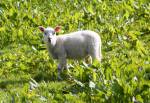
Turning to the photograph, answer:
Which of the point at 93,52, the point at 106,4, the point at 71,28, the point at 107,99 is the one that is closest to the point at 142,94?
the point at 107,99

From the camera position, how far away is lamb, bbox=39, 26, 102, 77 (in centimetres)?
1026

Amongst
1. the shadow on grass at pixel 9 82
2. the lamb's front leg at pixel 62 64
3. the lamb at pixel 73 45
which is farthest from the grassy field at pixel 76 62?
the lamb at pixel 73 45

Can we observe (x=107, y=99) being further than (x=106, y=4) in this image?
No

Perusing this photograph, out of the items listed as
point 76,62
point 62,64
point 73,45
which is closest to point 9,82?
point 62,64

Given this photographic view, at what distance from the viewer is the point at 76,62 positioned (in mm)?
10898

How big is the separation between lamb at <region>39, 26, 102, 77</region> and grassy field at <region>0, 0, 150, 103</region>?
24 centimetres


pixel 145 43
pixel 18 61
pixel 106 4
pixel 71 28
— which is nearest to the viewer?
pixel 18 61

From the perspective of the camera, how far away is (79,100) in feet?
26.8

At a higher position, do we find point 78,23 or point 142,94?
point 78,23

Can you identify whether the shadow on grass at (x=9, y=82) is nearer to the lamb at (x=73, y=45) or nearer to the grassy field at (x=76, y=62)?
the grassy field at (x=76, y=62)

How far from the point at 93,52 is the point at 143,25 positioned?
3.48 metres

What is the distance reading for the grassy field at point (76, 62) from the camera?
8.23 metres

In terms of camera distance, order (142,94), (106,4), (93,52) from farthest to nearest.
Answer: (106,4) → (93,52) → (142,94)

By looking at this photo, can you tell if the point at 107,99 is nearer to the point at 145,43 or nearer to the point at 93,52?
the point at 93,52
